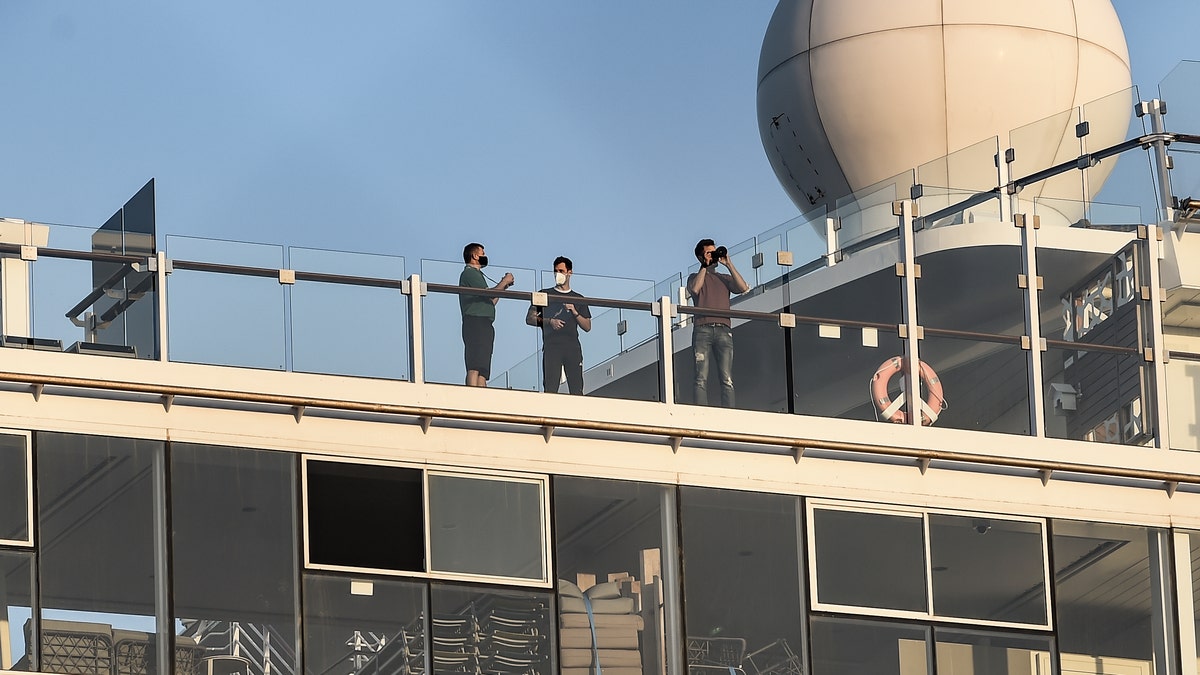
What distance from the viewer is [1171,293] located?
73.9ft

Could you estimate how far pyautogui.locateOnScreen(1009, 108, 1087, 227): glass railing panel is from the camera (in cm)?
2408

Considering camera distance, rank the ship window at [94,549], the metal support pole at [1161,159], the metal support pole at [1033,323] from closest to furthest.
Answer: the ship window at [94,549], the metal support pole at [1033,323], the metal support pole at [1161,159]

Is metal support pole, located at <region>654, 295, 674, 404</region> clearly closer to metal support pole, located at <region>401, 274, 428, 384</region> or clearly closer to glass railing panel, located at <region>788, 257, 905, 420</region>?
glass railing panel, located at <region>788, 257, 905, 420</region>

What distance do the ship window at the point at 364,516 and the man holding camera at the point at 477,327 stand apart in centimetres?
100

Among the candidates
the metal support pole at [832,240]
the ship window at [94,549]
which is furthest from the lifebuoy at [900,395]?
the ship window at [94,549]

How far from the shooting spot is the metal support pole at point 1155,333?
2177cm

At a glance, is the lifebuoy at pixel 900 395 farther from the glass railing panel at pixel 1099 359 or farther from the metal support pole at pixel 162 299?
the metal support pole at pixel 162 299

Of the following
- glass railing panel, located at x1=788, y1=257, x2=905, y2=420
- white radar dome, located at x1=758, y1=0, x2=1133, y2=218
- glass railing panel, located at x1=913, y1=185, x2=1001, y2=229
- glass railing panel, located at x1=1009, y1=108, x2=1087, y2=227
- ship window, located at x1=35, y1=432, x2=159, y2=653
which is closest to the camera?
ship window, located at x1=35, y1=432, x2=159, y2=653

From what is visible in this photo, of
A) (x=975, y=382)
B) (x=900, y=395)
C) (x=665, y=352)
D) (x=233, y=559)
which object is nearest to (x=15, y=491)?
(x=233, y=559)

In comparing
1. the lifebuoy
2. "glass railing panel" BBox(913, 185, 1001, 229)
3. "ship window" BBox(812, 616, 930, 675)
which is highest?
"glass railing panel" BBox(913, 185, 1001, 229)

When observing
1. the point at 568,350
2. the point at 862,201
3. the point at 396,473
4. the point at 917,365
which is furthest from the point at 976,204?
the point at 396,473

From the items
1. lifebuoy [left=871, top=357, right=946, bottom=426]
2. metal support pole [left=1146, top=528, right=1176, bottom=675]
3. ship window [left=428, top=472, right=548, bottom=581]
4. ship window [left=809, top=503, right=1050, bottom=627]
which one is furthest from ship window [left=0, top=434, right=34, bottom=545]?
metal support pole [left=1146, top=528, right=1176, bottom=675]

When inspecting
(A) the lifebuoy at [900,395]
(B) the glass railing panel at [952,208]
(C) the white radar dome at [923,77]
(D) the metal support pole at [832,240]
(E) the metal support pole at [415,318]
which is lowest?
(A) the lifebuoy at [900,395]

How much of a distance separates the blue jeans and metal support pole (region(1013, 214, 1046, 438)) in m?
2.72
